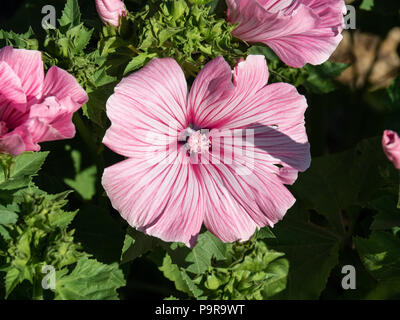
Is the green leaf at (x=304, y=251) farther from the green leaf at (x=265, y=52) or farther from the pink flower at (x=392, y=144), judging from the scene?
the pink flower at (x=392, y=144)

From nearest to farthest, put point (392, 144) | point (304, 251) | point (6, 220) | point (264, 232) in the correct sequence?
point (392, 144)
point (6, 220)
point (264, 232)
point (304, 251)

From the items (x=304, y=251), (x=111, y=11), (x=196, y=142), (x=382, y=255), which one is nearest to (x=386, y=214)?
(x=382, y=255)

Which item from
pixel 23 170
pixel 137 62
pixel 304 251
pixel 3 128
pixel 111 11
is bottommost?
pixel 304 251

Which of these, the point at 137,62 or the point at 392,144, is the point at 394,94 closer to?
the point at 392,144

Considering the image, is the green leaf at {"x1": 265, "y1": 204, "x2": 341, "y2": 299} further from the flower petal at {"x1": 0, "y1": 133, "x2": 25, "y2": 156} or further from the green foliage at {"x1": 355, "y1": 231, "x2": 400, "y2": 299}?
the flower petal at {"x1": 0, "y1": 133, "x2": 25, "y2": 156}

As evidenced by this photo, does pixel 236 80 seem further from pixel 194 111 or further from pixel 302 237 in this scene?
pixel 302 237

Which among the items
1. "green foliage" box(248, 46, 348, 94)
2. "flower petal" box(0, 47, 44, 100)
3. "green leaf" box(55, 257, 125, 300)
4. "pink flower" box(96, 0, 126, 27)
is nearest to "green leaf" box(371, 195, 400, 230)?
"green foliage" box(248, 46, 348, 94)
